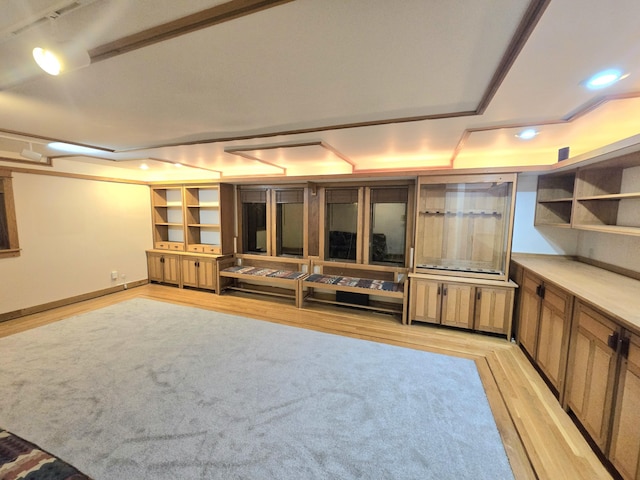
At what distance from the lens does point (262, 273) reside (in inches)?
187

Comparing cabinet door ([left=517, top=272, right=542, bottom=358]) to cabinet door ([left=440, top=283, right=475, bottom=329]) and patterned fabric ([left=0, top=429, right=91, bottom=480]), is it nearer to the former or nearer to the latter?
cabinet door ([left=440, top=283, right=475, bottom=329])

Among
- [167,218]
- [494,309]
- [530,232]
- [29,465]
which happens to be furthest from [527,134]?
[167,218]

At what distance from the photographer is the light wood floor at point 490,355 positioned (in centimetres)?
167

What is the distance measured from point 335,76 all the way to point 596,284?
2657 millimetres

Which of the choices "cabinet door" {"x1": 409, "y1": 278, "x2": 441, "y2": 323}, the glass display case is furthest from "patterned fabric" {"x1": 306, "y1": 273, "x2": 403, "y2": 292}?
the glass display case

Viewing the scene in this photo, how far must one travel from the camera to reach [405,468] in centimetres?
158

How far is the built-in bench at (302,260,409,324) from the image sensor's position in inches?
155

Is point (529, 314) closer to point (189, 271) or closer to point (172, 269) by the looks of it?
point (189, 271)

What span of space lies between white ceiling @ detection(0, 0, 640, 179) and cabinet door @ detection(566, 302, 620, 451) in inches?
58.4

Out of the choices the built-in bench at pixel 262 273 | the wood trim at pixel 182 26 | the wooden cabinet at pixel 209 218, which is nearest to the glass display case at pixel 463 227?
the built-in bench at pixel 262 273

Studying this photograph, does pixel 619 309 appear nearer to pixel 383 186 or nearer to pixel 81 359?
pixel 383 186

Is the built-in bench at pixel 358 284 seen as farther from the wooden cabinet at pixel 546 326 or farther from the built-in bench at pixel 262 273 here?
the wooden cabinet at pixel 546 326

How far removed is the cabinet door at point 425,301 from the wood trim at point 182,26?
3.37 m

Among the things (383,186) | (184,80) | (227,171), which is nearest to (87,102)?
(184,80)
